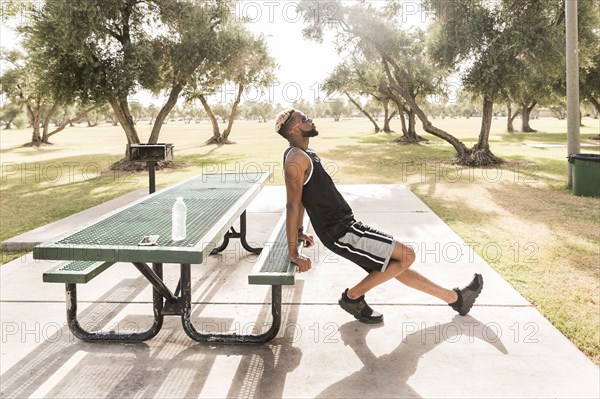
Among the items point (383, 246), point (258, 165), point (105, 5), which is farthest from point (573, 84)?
point (105, 5)

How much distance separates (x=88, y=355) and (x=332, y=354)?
1.79 metres

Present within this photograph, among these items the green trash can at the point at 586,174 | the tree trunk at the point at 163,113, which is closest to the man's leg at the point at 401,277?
the green trash can at the point at 586,174

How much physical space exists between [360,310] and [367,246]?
2.22 feet

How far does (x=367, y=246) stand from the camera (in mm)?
3375

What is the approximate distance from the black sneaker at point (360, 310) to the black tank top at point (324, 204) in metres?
0.62

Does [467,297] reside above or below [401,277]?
below

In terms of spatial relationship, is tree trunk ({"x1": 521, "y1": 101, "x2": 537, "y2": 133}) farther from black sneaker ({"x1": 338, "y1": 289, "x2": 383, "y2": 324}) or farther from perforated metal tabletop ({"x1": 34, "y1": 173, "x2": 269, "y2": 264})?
black sneaker ({"x1": 338, "y1": 289, "x2": 383, "y2": 324})

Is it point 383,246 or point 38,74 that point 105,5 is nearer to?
point 38,74

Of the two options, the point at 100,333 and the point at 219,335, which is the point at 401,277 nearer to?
the point at 219,335

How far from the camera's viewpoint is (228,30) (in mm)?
18469

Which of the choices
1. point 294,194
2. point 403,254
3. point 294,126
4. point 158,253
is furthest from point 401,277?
point 158,253

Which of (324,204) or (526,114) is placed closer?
(324,204)

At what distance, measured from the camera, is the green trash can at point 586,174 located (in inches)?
385

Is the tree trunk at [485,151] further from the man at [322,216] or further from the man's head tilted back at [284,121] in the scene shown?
the man's head tilted back at [284,121]
